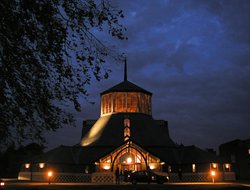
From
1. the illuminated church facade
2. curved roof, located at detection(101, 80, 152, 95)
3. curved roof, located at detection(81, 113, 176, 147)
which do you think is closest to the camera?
the illuminated church facade

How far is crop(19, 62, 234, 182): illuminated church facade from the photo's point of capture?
4547 cm

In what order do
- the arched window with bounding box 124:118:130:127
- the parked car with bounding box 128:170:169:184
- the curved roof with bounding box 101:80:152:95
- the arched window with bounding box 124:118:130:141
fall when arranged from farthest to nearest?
the curved roof with bounding box 101:80:152:95 < the arched window with bounding box 124:118:130:127 < the arched window with bounding box 124:118:130:141 < the parked car with bounding box 128:170:169:184

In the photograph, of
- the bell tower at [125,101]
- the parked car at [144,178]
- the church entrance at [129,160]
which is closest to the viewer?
the parked car at [144,178]

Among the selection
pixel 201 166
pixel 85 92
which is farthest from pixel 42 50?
pixel 201 166

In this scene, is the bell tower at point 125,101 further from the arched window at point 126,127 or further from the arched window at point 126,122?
the arched window at point 126,127

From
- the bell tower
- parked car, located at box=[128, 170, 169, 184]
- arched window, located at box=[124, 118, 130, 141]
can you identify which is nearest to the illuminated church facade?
arched window, located at box=[124, 118, 130, 141]

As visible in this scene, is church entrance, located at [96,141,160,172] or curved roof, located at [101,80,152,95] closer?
church entrance, located at [96,141,160,172]

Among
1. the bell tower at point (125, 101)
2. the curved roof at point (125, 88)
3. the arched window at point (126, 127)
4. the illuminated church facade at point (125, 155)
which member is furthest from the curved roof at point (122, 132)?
the curved roof at point (125, 88)

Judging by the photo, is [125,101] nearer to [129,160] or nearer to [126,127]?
[126,127]

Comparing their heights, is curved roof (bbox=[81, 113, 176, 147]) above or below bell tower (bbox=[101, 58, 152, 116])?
below

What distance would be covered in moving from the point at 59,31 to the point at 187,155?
42399 millimetres

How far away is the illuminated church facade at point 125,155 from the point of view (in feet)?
149

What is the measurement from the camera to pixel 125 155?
153 feet

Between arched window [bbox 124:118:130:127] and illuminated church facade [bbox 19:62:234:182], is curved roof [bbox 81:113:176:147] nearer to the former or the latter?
illuminated church facade [bbox 19:62:234:182]
